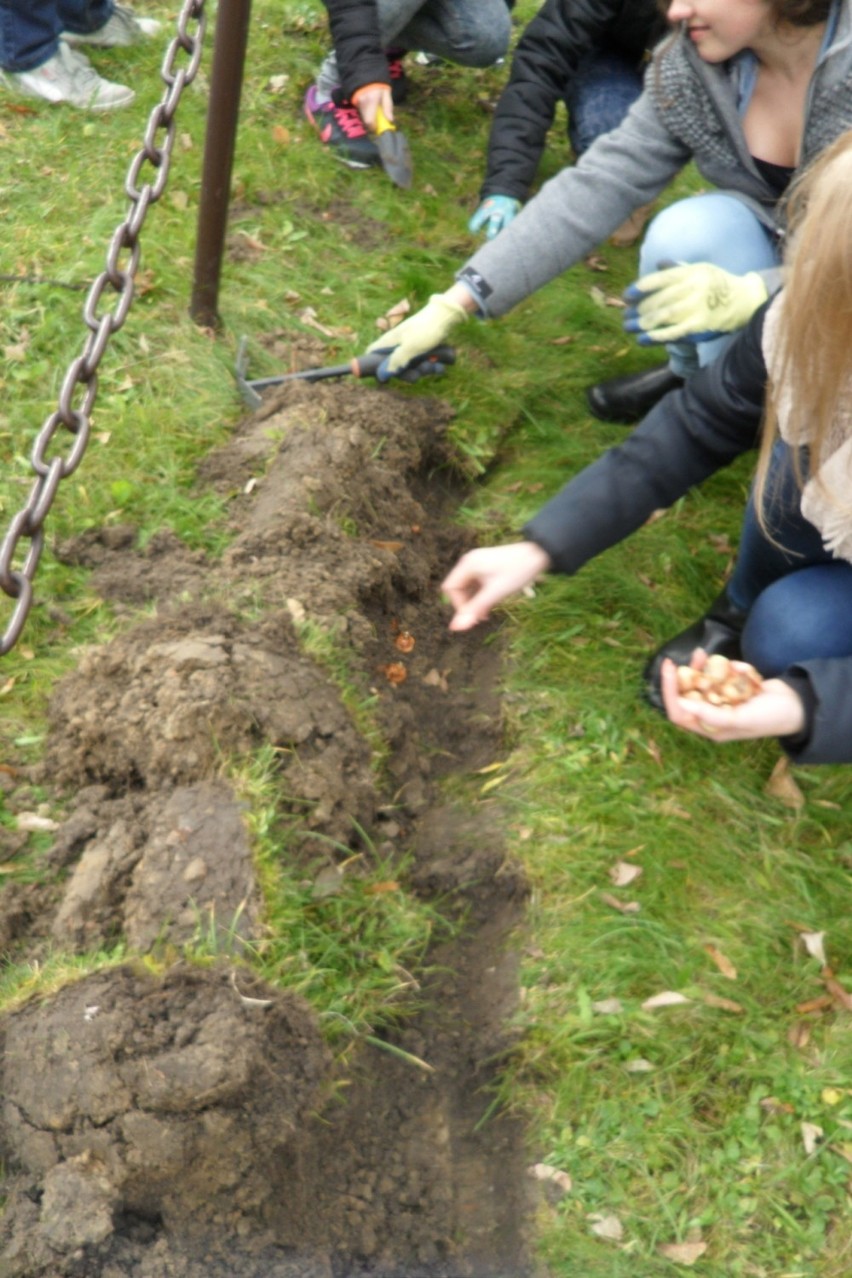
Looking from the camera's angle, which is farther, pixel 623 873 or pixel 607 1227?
pixel 623 873

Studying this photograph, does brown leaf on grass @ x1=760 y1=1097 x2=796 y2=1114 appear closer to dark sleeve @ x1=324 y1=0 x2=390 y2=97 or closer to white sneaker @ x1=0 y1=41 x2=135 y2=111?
dark sleeve @ x1=324 y1=0 x2=390 y2=97

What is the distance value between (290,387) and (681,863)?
4.99 ft

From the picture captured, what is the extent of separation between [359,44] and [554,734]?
2331 mm

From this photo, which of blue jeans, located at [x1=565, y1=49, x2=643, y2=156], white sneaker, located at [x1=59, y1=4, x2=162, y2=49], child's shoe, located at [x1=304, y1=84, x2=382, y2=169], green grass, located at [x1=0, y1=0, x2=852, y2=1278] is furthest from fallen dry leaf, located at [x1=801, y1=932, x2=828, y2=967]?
white sneaker, located at [x1=59, y1=4, x2=162, y2=49]

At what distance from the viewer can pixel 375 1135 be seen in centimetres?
173

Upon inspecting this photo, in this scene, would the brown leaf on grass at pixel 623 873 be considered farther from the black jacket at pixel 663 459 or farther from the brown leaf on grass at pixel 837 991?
the black jacket at pixel 663 459

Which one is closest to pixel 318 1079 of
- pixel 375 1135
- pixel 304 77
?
pixel 375 1135

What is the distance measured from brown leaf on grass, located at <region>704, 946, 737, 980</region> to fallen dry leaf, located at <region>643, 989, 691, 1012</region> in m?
0.10

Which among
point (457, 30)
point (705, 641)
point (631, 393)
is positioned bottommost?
point (705, 641)

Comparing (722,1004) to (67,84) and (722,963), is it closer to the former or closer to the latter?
(722,963)

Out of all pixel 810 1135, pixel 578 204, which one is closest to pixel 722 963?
pixel 810 1135

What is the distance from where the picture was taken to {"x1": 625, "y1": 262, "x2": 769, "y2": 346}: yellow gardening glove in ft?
7.91

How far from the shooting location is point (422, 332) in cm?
265

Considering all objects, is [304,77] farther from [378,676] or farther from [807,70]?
[378,676]
